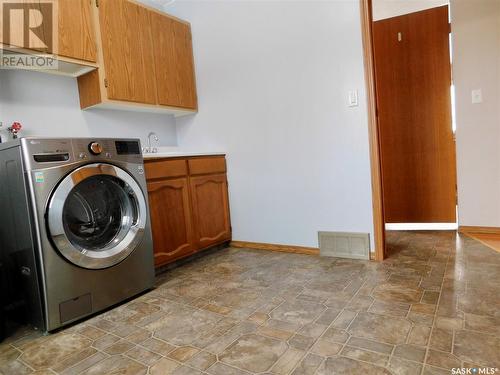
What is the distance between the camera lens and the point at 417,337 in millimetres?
1264

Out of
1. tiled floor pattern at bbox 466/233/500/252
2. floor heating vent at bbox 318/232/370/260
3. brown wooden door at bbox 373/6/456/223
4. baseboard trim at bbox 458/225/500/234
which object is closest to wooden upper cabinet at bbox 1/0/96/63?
floor heating vent at bbox 318/232/370/260

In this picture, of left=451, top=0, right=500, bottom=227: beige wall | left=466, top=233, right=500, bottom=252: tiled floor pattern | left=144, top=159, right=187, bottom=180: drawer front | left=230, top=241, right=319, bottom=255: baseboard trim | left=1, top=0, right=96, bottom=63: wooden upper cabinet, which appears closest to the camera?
left=1, top=0, right=96, bottom=63: wooden upper cabinet

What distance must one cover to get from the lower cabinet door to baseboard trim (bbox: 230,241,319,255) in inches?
20.7

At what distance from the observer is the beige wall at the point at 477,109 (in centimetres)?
263

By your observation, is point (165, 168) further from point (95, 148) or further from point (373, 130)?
point (373, 130)

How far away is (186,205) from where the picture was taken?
2496 millimetres

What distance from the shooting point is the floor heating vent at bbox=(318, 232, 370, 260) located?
89.5 inches

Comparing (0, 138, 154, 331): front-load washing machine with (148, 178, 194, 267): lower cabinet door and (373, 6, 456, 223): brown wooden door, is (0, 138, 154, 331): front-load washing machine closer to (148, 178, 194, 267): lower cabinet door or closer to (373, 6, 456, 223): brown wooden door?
(148, 178, 194, 267): lower cabinet door

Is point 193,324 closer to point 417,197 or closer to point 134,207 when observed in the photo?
point 134,207

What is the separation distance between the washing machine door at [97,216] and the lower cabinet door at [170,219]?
1.04 ft

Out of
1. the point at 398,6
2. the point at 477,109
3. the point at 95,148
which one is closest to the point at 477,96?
the point at 477,109

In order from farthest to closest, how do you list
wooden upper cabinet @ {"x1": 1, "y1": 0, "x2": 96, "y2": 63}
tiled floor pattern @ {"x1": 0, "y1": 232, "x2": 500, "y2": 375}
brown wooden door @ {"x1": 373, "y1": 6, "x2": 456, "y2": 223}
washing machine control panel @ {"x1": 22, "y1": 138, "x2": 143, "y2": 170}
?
1. brown wooden door @ {"x1": 373, "y1": 6, "x2": 456, "y2": 223}
2. wooden upper cabinet @ {"x1": 1, "y1": 0, "x2": 96, "y2": 63}
3. washing machine control panel @ {"x1": 22, "y1": 138, "x2": 143, "y2": 170}
4. tiled floor pattern @ {"x1": 0, "y1": 232, "x2": 500, "y2": 375}

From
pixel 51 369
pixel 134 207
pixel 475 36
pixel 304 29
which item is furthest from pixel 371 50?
pixel 51 369

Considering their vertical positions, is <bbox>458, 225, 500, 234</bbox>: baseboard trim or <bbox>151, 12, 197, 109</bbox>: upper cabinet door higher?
<bbox>151, 12, 197, 109</bbox>: upper cabinet door
